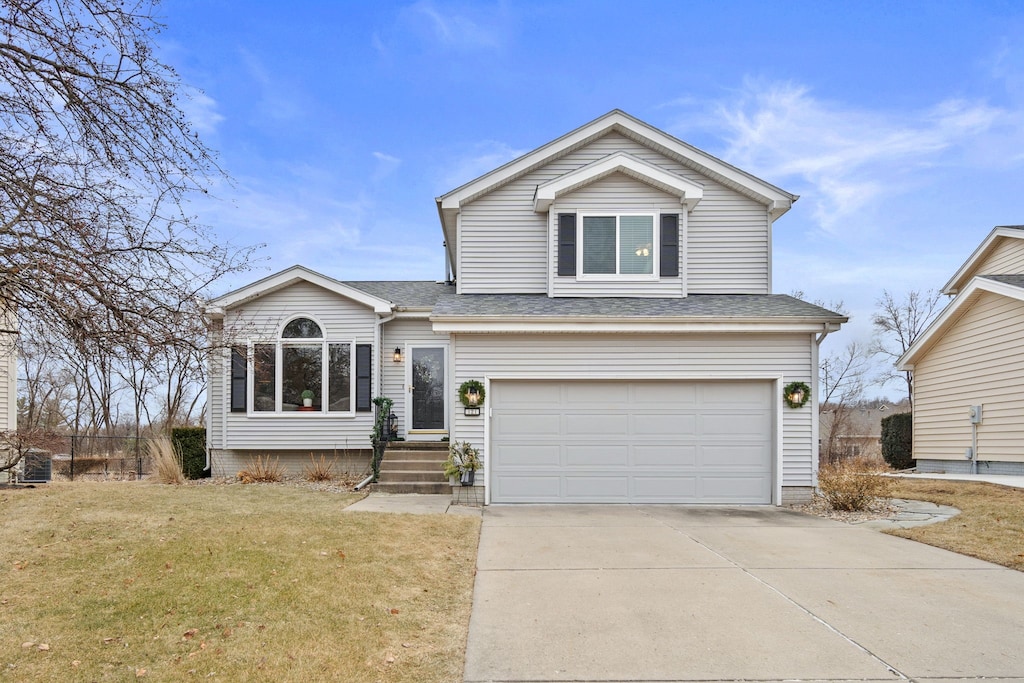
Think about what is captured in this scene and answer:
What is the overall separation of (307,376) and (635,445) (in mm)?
7195

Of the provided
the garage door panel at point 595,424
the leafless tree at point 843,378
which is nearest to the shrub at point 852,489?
the garage door panel at point 595,424

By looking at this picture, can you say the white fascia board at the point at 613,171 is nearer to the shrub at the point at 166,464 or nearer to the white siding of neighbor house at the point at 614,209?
the white siding of neighbor house at the point at 614,209

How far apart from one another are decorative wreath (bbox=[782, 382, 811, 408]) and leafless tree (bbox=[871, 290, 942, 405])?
23.6m

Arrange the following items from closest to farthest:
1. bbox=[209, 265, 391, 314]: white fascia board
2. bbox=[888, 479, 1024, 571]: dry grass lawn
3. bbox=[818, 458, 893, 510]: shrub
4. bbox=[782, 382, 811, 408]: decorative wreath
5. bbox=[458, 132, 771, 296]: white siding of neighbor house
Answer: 1. bbox=[888, 479, 1024, 571]: dry grass lawn
2. bbox=[818, 458, 893, 510]: shrub
3. bbox=[782, 382, 811, 408]: decorative wreath
4. bbox=[458, 132, 771, 296]: white siding of neighbor house
5. bbox=[209, 265, 391, 314]: white fascia board

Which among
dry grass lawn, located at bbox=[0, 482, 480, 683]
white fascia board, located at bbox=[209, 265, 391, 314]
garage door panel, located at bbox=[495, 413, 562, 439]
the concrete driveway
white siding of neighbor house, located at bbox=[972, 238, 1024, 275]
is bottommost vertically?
the concrete driveway

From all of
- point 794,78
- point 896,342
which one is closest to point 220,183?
point 794,78

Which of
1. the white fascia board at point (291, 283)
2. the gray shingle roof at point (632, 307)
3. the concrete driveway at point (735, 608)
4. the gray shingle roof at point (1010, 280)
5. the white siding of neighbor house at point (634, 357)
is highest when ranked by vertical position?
the gray shingle roof at point (1010, 280)

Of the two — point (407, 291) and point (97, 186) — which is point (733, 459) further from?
point (97, 186)

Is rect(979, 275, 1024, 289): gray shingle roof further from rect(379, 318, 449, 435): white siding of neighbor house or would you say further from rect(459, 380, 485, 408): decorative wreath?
rect(379, 318, 449, 435): white siding of neighbor house

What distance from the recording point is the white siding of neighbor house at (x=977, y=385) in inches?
588

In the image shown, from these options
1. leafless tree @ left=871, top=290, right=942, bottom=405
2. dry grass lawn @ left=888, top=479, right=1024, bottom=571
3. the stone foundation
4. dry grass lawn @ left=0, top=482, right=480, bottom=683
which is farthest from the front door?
leafless tree @ left=871, top=290, right=942, bottom=405

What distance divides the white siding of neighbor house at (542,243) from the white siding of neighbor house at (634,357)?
5.37 feet

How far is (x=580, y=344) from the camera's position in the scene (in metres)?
11.5

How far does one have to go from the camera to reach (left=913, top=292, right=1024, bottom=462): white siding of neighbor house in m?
14.9
